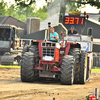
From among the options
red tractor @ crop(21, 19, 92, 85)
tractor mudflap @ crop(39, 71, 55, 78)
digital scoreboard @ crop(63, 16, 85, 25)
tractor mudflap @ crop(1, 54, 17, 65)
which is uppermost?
digital scoreboard @ crop(63, 16, 85, 25)

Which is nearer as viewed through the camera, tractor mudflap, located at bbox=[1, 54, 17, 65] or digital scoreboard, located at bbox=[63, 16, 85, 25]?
digital scoreboard, located at bbox=[63, 16, 85, 25]

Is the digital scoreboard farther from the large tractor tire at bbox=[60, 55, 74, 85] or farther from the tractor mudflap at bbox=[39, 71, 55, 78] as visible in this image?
the large tractor tire at bbox=[60, 55, 74, 85]

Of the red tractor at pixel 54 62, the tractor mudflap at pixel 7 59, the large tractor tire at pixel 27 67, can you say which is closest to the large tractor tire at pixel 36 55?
the red tractor at pixel 54 62

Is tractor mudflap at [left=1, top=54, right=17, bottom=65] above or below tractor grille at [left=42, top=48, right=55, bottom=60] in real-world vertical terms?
below

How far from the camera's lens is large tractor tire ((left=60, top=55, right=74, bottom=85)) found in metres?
11.2

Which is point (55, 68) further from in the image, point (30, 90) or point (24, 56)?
point (30, 90)

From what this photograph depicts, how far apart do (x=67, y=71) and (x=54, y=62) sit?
0.83 metres

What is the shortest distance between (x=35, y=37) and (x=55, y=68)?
2593cm

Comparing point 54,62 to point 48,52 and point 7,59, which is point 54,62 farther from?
point 7,59

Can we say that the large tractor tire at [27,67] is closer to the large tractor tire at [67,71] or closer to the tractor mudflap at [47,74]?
the tractor mudflap at [47,74]

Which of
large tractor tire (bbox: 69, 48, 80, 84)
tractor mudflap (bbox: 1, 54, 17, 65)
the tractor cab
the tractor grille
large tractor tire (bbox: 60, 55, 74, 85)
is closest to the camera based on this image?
large tractor tire (bbox: 60, 55, 74, 85)

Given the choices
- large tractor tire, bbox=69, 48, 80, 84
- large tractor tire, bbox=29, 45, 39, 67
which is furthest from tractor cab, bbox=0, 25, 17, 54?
large tractor tire, bbox=69, 48, 80, 84

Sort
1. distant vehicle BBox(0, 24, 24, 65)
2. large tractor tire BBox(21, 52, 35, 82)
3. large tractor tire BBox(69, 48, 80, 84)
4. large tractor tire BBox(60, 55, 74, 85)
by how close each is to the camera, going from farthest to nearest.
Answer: distant vehicle BBox(0, 24, 24, 65) < large tractor tire BBox(69, 48, 80, 84) < large tractor tire BBox(21, 52, 35, 82) < large tractor tire BBox(60, 55, 74, 85)

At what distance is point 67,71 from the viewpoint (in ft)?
36.7
